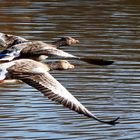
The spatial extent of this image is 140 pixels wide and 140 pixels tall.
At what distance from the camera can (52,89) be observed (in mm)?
11227

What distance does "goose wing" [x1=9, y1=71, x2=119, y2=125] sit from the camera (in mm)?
10836

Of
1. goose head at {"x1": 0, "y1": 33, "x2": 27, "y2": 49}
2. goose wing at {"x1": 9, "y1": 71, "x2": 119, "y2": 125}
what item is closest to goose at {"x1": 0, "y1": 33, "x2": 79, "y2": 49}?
goose head at {"x1": 0, "y1": 33, "x2": 27, "y2": 49}

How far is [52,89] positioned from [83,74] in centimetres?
344

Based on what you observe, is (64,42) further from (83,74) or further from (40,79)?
(40,79)

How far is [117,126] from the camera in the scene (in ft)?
39.0

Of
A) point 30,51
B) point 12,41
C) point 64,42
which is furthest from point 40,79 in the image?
point 64,42

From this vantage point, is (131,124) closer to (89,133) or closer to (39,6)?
(89,133)

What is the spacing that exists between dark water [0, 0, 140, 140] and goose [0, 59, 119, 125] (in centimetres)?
58

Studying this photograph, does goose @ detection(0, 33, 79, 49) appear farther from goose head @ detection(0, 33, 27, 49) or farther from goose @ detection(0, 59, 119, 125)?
goose @ detection(0, 59, 119, 125)

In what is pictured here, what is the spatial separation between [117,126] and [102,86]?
203cm

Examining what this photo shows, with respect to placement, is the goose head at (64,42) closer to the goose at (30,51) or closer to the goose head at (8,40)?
the goose head at (8,40)

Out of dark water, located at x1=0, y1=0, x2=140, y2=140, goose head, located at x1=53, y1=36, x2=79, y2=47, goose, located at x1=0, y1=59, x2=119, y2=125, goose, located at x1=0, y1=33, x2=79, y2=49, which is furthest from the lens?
goose head, located at x1=53, y1=36, x2=79, y2=47

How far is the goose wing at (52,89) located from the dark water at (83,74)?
576 millimetres

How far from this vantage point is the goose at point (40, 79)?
11.0 meters
